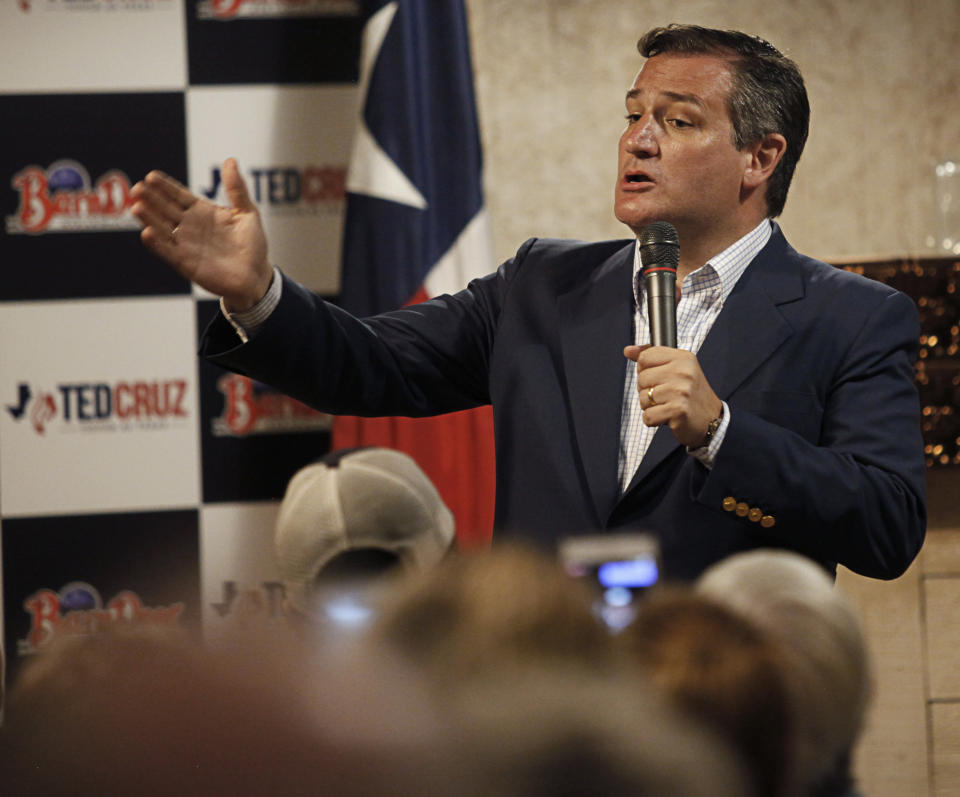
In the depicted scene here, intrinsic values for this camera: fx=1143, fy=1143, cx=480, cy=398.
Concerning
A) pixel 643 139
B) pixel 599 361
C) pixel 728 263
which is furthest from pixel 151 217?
pixel 728 263

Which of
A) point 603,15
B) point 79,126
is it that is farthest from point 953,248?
point 79,126

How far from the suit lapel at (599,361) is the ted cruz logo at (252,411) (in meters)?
1.65

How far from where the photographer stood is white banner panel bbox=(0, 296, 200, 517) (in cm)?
336

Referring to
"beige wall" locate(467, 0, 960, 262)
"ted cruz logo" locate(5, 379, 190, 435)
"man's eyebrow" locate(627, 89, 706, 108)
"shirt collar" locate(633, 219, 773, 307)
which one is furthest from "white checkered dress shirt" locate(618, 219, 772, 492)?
"ted cruz logo" locate(5, 379, 190, 435)

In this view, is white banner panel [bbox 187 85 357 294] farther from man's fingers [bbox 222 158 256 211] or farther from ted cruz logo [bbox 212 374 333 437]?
man's fingers [bbox 222 158 256 211]

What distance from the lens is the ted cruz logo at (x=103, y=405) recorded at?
336 cm

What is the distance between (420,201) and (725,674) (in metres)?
2.84

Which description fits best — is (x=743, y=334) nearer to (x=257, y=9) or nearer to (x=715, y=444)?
(x=715, y=444)

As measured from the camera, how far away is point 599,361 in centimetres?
180

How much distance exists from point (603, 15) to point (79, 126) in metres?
1.64

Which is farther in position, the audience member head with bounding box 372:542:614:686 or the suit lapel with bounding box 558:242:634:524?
the suit lapel with bounding box 558:242:634:524

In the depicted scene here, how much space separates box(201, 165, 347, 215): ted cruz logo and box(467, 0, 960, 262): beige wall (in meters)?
0.49

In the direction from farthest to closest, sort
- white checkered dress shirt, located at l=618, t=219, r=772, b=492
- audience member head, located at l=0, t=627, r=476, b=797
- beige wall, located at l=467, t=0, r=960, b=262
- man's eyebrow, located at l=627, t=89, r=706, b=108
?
beige wall, located at l=467, t=0, r=960, b=262 < man's eyebrow, located at l=627, t=89, r=706, b=108 < white checkered dress shirt, located at l=618, t=219, r=772, b=492 < audience member head, located at l=0, t=627, r=476, b=797

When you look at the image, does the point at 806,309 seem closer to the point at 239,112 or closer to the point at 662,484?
the point at 662,484
